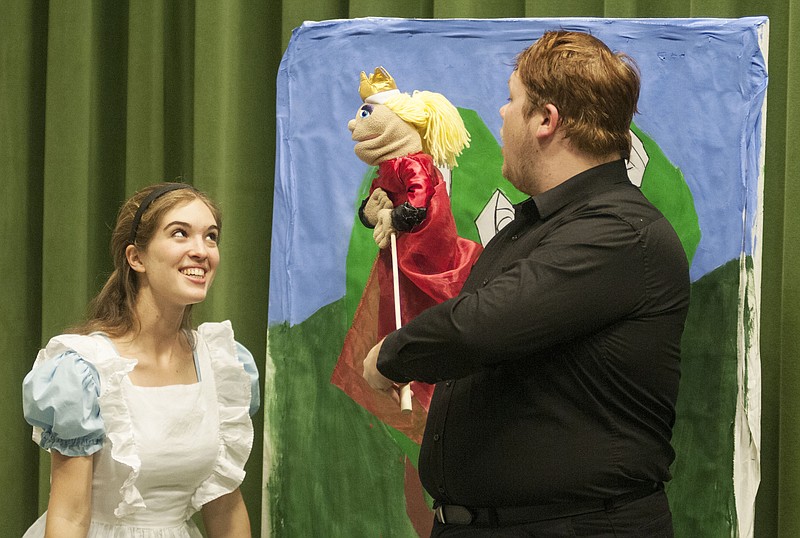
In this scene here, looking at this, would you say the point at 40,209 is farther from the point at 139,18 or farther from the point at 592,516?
the point at 592,516

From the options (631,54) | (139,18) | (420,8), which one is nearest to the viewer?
(631,54)

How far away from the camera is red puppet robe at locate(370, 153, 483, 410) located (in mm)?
1854

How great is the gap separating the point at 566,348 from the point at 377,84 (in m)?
0.76

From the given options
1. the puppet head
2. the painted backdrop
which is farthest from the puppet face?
the painted backdrop

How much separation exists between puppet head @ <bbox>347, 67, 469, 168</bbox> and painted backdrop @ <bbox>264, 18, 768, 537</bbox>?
0.08 meters

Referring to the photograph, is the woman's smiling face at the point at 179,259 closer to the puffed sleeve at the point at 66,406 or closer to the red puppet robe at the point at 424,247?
the puffed sleeve at the point at 66,406

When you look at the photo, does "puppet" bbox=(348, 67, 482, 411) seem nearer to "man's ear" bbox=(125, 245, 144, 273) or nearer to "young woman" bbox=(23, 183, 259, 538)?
"young woman" bbox=(23, 183, 259, 538)

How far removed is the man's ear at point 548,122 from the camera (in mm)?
1510

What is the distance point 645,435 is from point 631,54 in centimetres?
82

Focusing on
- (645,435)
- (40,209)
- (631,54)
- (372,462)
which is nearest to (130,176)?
(40,209)

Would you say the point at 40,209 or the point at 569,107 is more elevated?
the point at 569,107

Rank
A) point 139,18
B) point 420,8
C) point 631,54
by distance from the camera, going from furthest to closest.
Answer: point 139,18 → point 420,8 → point 631,54

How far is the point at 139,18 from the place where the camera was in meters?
2.58

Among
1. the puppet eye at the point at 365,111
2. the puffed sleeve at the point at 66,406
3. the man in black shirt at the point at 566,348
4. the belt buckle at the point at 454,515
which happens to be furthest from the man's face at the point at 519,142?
the puffed sleeve at the point at 66,406
